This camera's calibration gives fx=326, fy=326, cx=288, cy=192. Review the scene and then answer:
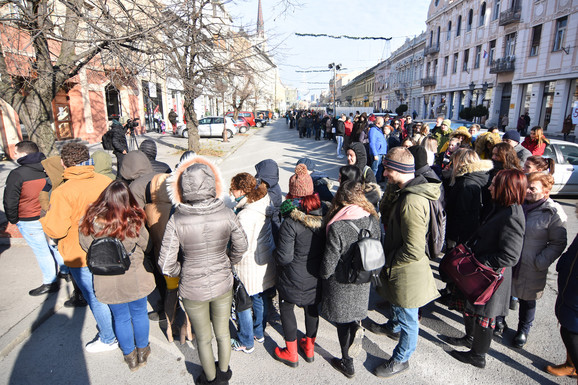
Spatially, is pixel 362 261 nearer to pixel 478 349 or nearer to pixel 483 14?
pixel 478 349

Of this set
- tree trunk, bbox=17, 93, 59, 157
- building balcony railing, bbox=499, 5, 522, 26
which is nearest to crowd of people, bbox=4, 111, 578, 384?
tree trunk, bbox=17, 93, 59, 157

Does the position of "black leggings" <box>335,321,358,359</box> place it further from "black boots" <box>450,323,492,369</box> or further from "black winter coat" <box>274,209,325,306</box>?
"black boots" <box>450,323,492,369</box>

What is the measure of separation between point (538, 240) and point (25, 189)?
5418mm

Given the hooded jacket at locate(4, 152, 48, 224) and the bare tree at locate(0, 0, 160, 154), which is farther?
the bare tree at locate(0, 0, 160, 154)

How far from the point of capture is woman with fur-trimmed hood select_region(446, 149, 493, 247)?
Result: 3.64 meters

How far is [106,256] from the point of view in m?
2.44

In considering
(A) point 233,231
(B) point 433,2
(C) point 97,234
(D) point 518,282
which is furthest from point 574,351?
(B) point 433,2

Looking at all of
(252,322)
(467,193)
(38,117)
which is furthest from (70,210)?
(467,193)

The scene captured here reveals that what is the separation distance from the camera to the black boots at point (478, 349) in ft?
9.39

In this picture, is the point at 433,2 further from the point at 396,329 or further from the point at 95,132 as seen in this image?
the point at 396,329

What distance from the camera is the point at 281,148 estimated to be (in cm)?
1822

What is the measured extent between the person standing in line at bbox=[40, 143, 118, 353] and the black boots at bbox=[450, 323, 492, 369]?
132 inches

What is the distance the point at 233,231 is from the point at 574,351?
279 cm

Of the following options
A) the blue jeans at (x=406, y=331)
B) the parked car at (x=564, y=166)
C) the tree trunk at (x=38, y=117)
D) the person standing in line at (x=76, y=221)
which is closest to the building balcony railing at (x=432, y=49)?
the parked car at (x=564, y=166)
